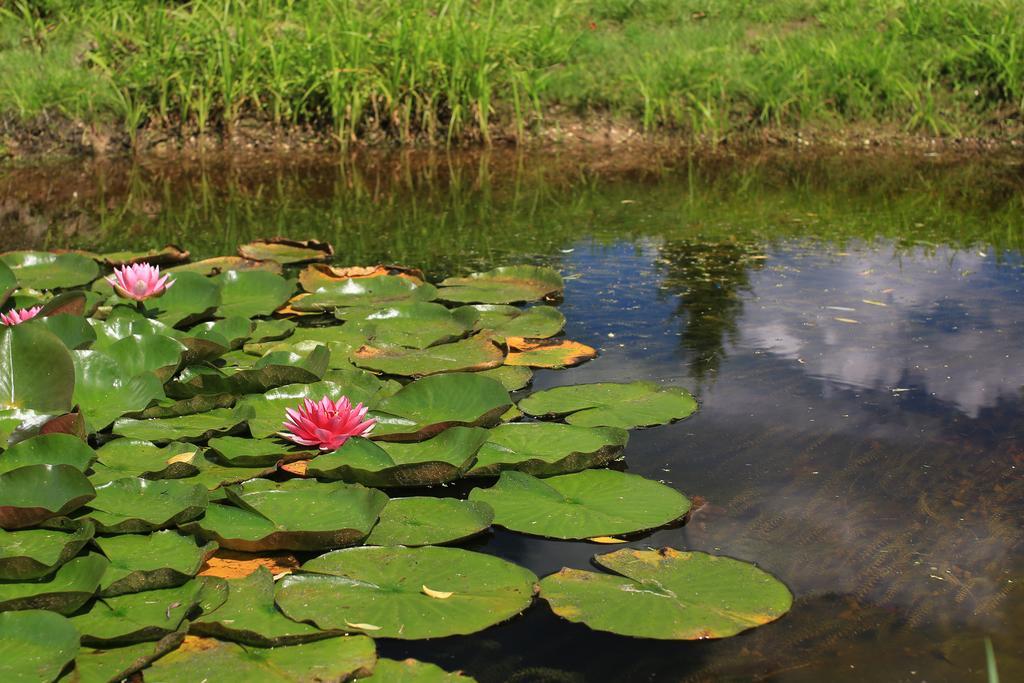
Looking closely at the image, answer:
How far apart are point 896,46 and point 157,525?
7129 millimetres

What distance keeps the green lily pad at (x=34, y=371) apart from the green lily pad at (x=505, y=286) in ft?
5.07

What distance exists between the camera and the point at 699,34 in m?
8.73

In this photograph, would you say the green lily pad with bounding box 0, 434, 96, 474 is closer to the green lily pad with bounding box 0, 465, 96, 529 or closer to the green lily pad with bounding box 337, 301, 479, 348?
the green lily pad with bounding box 0, 465, 96, 529

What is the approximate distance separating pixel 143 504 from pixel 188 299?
Result: 1.40 metres

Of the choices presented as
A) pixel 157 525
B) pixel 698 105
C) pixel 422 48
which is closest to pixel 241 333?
pixel 157 525

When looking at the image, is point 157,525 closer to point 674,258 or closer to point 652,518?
point 652,518

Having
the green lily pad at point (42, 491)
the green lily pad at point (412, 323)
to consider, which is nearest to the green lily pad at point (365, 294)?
the green lily pad at point (412, 323)

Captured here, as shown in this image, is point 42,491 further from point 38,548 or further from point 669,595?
point 669,595

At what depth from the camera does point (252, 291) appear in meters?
3.77

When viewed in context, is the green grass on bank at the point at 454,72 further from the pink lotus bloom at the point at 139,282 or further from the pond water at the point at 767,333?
the pink lotus bloom at the point at 139,282

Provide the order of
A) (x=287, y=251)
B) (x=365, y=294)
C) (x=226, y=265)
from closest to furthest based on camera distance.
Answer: (x=365, y=294) → (x=226, y=265) → (x=287, y=251)

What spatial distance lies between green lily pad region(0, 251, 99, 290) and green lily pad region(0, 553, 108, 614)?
2.05 m

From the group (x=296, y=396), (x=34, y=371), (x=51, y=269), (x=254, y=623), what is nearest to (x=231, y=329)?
(x=296, y=396)

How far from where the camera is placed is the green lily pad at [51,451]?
2.32 meters
